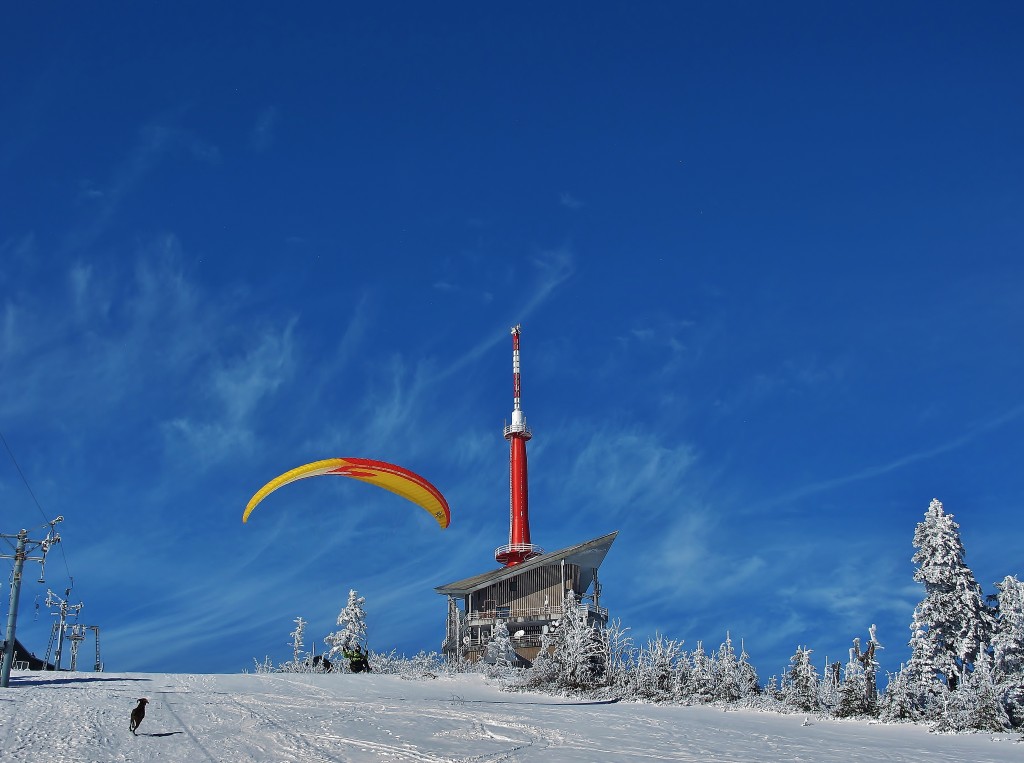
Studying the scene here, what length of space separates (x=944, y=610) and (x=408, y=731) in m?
15.5

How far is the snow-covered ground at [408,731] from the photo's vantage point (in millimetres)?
13398

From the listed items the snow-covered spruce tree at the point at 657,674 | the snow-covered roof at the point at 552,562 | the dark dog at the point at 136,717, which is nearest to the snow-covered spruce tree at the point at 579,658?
the snow-covered spruce tree at the point at 657,674

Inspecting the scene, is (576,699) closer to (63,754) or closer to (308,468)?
(63,754)

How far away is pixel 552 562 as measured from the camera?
157 ft

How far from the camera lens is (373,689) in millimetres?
24047

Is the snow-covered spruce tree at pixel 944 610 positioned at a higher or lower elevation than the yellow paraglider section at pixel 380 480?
lower

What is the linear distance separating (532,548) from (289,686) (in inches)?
1335

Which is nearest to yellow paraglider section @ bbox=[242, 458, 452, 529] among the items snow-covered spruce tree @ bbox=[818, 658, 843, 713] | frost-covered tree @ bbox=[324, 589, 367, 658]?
frost-covered tree @ bbox=[324, 589, 367, 658]

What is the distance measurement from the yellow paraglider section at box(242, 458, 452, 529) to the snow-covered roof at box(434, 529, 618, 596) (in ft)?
19.4

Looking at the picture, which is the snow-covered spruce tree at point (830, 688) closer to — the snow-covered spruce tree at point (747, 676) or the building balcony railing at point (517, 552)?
the snow-covered spruce tree at point (747, 676)

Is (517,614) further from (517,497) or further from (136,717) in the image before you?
(136,717)

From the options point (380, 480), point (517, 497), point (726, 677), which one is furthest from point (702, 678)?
point (517, 497)

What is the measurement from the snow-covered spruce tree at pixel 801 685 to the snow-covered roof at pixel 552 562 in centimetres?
2399

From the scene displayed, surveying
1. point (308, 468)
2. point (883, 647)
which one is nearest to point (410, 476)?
point (308, 468)
